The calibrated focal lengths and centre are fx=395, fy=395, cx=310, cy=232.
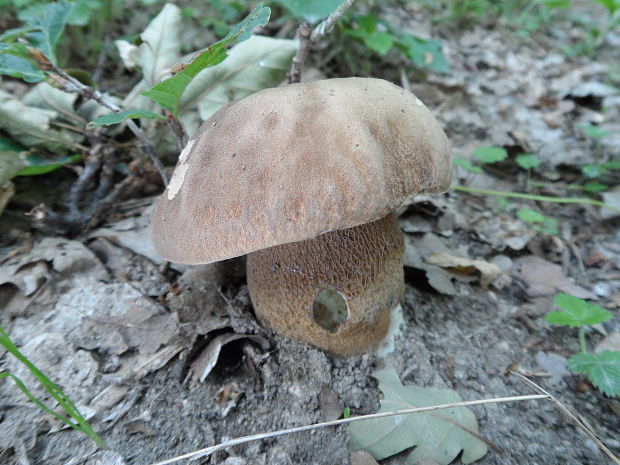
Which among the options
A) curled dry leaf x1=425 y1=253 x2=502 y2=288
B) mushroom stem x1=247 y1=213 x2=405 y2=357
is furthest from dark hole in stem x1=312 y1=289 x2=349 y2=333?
curled dry leaf x1=425 y1=253 x2=502 y2=288

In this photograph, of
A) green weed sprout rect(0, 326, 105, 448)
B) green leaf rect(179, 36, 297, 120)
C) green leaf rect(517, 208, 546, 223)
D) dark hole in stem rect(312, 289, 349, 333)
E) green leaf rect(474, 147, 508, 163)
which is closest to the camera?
green weed sprout rect(0, 326, 105, 448)

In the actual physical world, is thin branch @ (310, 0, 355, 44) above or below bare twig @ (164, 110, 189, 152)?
above

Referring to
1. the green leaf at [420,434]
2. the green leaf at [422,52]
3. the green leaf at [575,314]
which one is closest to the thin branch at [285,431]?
the green leaf at [420,434]

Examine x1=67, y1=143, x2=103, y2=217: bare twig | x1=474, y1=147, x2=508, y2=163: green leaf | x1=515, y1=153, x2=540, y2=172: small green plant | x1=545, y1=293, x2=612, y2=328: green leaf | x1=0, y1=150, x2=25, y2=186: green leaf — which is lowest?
x1=545, y1=293, x2=612, y2=328: green leaf

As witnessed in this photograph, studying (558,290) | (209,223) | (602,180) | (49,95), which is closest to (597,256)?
(558,290)

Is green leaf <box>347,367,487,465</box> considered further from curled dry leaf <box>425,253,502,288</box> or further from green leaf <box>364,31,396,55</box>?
green leaf <box>364,31,396,55</box>

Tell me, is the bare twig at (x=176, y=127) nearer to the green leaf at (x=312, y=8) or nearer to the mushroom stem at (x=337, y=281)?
the mushroom stem at (x=337, y=281)
